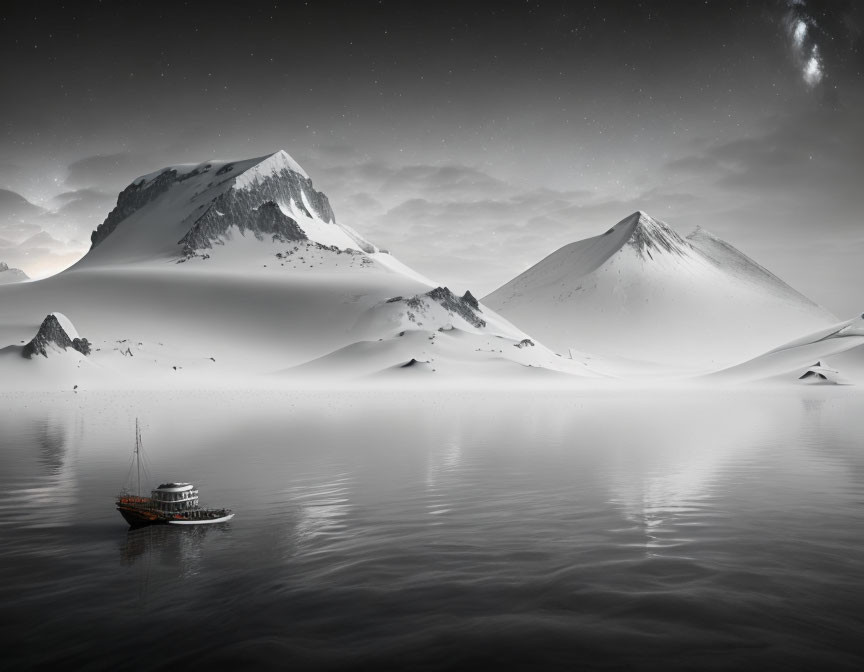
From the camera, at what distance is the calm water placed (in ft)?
50.4

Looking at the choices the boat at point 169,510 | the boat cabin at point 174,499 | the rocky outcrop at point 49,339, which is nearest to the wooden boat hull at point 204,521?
the boat at point 169,510

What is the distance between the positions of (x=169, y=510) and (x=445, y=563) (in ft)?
46.9

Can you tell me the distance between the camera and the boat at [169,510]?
90.6 feet

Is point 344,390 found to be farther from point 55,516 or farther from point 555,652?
point 555,652

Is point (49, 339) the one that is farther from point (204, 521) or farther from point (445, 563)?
point (445, 563)

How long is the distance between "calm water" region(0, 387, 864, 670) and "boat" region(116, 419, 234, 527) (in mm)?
542

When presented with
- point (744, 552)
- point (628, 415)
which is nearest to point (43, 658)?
point (744, 552)

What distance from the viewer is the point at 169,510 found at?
2856 centimetres

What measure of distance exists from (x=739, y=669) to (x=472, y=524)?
13.9 meters

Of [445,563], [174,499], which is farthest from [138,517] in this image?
[445,563]

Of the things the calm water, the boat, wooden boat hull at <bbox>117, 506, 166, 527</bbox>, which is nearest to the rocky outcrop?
the calm water

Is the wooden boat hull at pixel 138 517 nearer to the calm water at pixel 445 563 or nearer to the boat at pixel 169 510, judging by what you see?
the boat at pixel 169 510

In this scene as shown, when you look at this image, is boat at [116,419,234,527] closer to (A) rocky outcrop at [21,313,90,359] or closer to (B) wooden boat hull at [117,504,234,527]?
(B) wooden boat hull at [117,504,234,527]

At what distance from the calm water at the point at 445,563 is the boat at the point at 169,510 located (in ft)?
1.78
